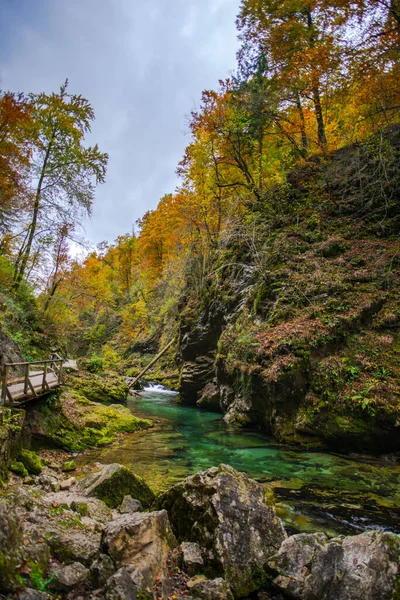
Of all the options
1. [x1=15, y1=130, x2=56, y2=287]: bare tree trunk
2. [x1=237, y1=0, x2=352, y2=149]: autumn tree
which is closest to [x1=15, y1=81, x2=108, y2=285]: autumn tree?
[x1=15, y1=130, x2=56, y2=287]: bare tree trunk

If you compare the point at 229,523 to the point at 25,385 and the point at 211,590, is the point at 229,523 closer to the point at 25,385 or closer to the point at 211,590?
the point at 211,590

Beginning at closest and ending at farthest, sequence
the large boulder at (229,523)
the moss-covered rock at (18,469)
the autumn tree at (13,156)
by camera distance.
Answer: the large boulder at (229,523), the moss-covered rock at (18,469), the autumn tree at (13,156)

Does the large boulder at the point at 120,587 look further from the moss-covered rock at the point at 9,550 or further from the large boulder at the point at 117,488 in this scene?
the large boulder at the point at 117,488

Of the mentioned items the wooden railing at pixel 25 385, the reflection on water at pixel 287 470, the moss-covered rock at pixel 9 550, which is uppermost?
the wooden railing at pixel 25 385

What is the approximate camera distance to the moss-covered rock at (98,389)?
1647 centimetres

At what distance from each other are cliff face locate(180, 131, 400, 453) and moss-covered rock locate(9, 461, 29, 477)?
21.8 feet

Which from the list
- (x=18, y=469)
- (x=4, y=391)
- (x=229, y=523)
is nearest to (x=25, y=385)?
(x=4, y=391)

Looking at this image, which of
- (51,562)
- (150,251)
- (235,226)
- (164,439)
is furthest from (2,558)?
(150,251)

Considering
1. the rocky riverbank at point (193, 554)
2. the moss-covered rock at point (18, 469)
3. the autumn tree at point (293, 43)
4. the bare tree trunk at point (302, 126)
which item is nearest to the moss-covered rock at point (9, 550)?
the rocky riverbank at point (193, 554)

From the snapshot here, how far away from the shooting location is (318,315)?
10742 mm

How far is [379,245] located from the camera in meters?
12.1

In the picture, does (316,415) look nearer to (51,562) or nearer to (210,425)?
(210,425)

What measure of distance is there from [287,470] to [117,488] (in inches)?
165

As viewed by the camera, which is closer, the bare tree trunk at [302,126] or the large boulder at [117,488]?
the large boulder at [117,488]
